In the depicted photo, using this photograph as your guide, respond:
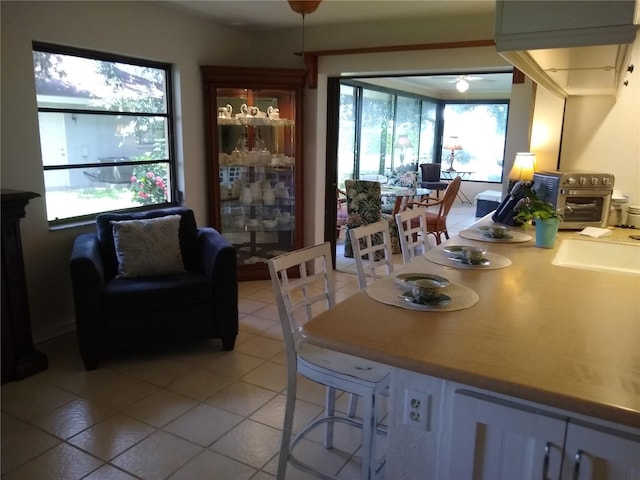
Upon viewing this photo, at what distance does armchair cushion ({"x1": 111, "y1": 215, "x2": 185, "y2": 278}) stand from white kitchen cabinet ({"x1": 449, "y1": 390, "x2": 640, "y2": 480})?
2541 mm

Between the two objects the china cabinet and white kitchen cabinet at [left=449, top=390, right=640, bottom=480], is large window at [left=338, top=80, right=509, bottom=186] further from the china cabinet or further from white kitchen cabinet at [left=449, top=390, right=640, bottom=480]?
white kitchen cabinet at [left=449, top=390, right=640, bottom=480]

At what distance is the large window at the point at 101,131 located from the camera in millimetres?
3367

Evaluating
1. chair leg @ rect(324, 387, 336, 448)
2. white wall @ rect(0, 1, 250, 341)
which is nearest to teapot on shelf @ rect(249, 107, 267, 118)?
white wall @ rect(0, 1, 250, 341)

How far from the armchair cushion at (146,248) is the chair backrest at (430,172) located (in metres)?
7.10

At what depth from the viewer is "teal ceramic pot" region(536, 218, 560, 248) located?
2336 millimetres

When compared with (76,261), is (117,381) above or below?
below

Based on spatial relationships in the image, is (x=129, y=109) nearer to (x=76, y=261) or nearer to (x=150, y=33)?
(x=150, y=33)

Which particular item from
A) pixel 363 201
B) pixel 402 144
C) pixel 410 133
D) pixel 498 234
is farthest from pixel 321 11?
pixel 410 133

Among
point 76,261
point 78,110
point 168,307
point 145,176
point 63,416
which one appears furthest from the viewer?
point 145,176

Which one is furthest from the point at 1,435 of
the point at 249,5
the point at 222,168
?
the point at 249,5

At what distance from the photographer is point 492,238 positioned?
2521 millimetres

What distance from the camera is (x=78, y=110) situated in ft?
11.6

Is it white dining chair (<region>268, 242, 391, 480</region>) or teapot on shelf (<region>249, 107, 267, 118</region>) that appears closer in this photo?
white dining chair (<region>268, 242, 391, 480</region>)

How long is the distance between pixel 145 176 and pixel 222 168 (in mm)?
742
